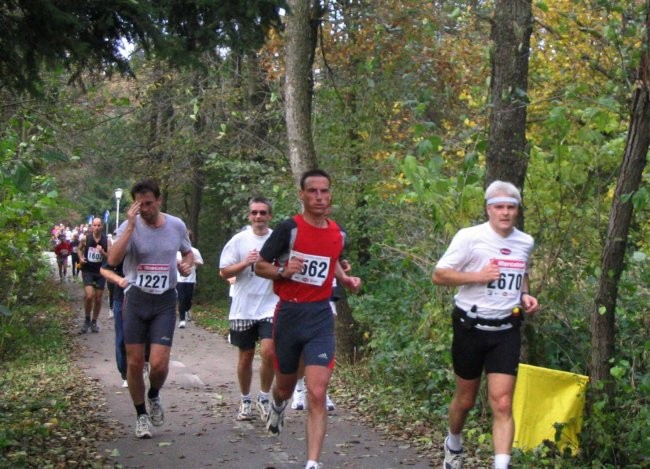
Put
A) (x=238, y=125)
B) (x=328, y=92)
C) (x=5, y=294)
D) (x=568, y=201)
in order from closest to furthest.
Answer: (x=568, y=201) → (x=5, y=294) → (x=328, y=92) → (x=238, y=125)

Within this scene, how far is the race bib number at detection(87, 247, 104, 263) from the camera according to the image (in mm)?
19000

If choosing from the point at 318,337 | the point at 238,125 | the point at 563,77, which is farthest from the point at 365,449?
the point at 238,125

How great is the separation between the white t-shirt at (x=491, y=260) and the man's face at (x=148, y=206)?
9.48ft

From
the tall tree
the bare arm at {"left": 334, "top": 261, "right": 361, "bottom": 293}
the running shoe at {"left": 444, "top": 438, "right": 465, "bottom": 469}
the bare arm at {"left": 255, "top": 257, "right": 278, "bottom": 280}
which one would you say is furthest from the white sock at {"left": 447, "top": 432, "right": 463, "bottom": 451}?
the tall tree

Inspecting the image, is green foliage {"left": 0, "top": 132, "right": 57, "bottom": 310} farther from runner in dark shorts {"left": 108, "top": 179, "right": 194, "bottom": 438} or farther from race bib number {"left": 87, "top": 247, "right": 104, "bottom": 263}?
race bib number {"left": 87, "top": 247, "right": 104, "bottom": 263}

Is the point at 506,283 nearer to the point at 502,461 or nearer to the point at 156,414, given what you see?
the point at 502,461

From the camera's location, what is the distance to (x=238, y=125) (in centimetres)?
2266

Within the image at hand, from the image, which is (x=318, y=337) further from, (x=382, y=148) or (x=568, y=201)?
(x=382, y=148)

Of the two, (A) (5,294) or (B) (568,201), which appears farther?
(A) (5,294)

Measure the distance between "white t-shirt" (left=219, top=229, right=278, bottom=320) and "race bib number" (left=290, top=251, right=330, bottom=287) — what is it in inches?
91.3

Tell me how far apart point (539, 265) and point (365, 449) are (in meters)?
2.17

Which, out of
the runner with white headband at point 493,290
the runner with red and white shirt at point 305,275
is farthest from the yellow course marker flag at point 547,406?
the runner with red and white shirt at point 305,275

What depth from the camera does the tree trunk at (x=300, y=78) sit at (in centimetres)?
1301

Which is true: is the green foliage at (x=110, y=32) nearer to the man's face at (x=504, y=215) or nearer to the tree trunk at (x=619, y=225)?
the man's face at (x=504, y=215)
